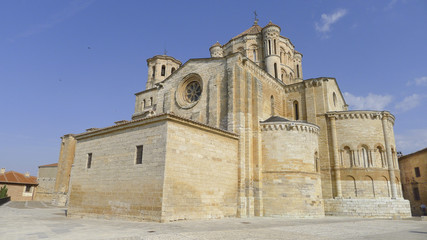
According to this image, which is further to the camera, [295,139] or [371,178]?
[371,178]

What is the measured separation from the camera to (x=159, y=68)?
100ft

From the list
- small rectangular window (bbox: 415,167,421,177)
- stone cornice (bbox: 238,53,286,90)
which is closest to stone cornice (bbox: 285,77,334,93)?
stone cornice (bbox: 238,53,286,90)

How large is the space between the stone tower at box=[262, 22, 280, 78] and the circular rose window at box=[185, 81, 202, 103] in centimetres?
915

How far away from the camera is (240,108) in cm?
1562

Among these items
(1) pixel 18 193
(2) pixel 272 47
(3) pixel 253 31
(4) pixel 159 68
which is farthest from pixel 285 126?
(1) pixel 18 193

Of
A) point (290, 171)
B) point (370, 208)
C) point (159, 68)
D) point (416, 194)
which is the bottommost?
point (370, 208)

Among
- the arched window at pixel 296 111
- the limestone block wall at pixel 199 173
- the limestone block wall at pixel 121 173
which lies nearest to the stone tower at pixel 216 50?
the arched window at pixel 296 111

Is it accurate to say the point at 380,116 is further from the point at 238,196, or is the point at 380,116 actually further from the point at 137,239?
the point at 137,239

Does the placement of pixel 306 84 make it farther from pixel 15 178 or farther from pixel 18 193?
pixel 15 178

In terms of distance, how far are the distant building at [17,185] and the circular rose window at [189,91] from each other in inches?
1164

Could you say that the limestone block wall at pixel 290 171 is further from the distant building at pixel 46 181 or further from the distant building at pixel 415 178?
the distant building at pixel 46 181

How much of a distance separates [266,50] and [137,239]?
2258 cm

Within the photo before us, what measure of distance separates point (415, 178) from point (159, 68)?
2803cm

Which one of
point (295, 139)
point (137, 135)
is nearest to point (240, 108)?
point (295, 139)
